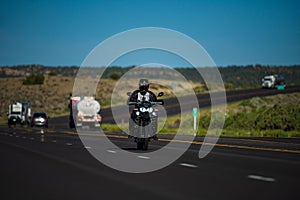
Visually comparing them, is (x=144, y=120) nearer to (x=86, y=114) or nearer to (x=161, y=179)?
(x=161, y=179)

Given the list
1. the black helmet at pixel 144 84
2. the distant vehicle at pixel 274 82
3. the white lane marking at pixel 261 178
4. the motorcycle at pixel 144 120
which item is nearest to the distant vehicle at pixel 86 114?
the motorcycle at pixel 144 120

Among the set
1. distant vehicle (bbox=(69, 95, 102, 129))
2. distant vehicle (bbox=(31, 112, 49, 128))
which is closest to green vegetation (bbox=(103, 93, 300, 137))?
distant vehicle (bbox=(69, 95, 102, 129))

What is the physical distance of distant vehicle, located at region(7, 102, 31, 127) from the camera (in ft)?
219

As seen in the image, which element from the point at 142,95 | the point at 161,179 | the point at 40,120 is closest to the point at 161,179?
the point at 161,179

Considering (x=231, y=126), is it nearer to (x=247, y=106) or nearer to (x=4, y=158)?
(x=247, y=106)

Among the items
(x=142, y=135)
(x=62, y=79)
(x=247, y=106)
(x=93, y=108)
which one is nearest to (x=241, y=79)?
(x=62, y=79)

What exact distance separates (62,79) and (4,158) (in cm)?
13148

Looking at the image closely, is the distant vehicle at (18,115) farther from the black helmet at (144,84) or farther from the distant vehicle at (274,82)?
the black helmet at (144,84)

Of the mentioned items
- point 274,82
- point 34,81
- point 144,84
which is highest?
point 34,81

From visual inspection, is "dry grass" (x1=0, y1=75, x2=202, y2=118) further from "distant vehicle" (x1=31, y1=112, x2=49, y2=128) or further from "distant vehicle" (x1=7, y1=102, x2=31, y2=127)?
"distant vehicle" (x1=31, y1=112, x2=49, y2=128)

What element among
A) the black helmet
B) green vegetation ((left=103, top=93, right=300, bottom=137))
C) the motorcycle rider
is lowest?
green vegetation ((left=103, top=93, right=300, bottom=137))

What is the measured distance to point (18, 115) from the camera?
6725 centimetres

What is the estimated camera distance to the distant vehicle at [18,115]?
66.6 m

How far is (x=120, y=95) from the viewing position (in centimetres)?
12750
